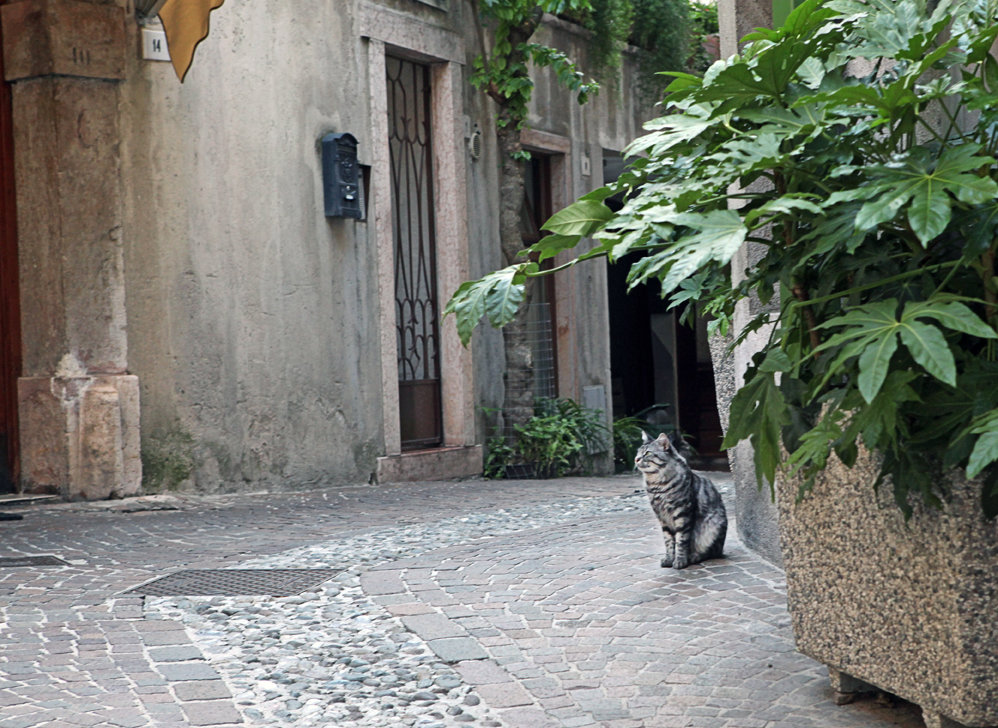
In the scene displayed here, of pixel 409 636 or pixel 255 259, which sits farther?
pixel 255 259

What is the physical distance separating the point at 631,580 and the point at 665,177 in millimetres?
2570

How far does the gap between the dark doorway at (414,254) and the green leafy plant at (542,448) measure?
0.61 meters

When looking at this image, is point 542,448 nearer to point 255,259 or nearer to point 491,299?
point 255,259

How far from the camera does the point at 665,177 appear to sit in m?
3.41

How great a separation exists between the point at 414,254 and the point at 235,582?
624 cm

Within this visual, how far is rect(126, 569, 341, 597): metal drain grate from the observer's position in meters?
5.42

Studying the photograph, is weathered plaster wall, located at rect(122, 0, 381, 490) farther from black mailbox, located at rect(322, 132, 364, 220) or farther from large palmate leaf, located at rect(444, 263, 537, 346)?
large palmate leaf, located at rect(444, 263, 537, 346)

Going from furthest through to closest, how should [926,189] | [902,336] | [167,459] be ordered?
[167,459] → [926,189] → [902,336]

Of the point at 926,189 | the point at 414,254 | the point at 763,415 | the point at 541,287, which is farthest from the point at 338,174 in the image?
the point at 926,189

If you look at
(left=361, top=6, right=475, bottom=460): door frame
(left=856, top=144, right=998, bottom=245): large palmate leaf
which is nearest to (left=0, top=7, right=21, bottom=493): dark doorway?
(left=361, top=6, right=475, bottom=460): door frame

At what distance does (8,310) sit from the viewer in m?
8.52

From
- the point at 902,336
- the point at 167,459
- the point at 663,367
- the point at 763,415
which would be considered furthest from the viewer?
the point at 663,367

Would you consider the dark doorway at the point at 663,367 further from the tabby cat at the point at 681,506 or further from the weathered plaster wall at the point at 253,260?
the tabby cat at the point at 681,506

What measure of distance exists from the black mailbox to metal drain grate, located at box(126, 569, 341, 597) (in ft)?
15.1
